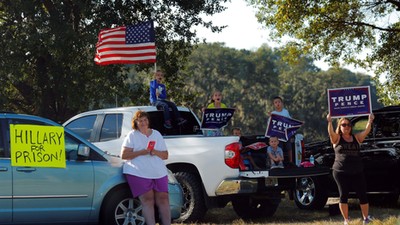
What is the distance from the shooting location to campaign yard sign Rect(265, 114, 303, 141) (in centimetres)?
1098

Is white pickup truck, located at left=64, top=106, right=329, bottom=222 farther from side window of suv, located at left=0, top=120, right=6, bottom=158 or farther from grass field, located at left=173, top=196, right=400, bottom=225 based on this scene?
side window of suv, located at left=0, top=120, right=6, bottom=158

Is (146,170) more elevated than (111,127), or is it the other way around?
(111,127)

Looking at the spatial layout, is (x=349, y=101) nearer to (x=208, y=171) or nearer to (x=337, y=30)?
(x=208, y=171)

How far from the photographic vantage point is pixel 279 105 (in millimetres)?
11727

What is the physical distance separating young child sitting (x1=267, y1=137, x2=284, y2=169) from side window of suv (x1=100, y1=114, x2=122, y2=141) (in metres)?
2.41

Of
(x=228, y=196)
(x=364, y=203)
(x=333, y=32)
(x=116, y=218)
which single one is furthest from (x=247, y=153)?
(x=333, y=32)

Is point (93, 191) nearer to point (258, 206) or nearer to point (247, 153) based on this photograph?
point (247, 153)

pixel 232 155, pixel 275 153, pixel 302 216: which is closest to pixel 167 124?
pixel 232 155

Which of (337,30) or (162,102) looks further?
(337,30)

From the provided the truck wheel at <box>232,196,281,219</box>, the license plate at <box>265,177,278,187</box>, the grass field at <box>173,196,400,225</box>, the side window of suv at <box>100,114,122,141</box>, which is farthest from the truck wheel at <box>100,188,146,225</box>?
the truck wheel at <box>232,196,281,219</box>

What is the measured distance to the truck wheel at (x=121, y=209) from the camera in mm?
8734

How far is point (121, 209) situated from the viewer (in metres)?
8.84

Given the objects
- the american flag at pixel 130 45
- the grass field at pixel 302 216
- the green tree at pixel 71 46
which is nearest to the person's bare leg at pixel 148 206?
the grass field at pixel 302 216

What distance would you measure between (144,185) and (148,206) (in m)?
0.26
